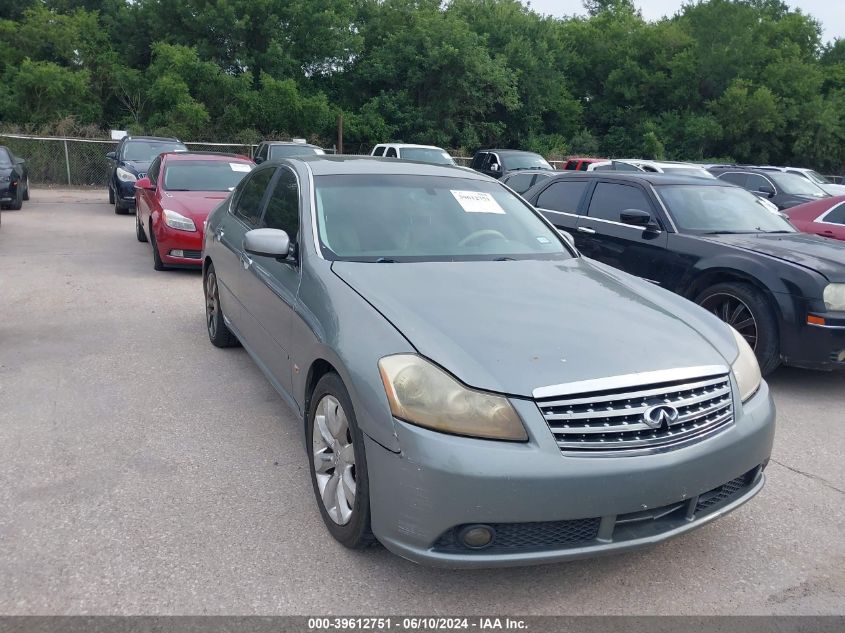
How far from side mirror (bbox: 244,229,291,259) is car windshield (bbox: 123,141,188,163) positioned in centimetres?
1350

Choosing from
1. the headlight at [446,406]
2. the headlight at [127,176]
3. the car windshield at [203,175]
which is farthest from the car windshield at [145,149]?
the headlight at [446,406]

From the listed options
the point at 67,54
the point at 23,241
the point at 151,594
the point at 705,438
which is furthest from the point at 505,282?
the point at 67,54

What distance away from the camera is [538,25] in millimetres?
36250

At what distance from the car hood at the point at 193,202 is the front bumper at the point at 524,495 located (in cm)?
694

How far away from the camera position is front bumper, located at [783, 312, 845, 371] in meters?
5.31

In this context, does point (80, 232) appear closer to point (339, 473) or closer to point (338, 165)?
point (338, 165)

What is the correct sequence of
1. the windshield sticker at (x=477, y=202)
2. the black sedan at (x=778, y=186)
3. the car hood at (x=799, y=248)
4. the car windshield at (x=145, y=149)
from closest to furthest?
the windshield sticker at (x=477, y=202) < the car hood at (x=799, y=248) < the black sedan at (x=778, y=186) < the car windshield at (x=145, y=149)

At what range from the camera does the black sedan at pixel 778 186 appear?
15.7 meters

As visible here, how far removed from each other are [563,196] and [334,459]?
5.62 meters

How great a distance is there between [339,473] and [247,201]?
9.65ft

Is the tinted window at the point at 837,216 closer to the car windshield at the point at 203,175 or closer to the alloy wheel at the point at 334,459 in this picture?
the car windshield at the point at 203,175

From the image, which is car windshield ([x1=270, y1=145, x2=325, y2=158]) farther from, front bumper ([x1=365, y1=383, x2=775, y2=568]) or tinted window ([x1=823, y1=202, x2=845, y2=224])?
front bumper ([x1=365, y1=383, x2=775, y2=568])

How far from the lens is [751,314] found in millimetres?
5723

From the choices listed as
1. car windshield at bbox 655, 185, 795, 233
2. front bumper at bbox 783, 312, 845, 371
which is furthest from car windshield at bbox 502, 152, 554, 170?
front bumper at bbox 783, 312, 845, 371
